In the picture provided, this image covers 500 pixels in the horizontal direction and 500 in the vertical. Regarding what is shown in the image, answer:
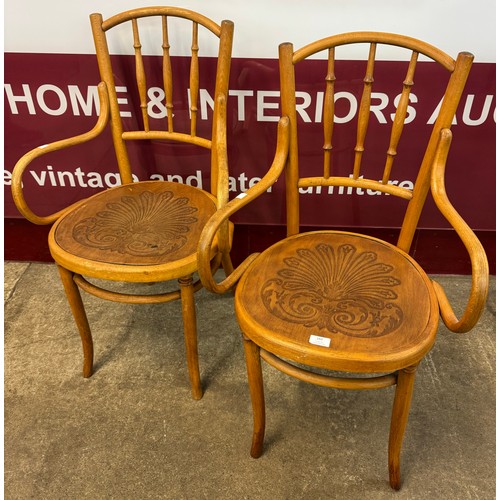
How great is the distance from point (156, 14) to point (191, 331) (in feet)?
3.41

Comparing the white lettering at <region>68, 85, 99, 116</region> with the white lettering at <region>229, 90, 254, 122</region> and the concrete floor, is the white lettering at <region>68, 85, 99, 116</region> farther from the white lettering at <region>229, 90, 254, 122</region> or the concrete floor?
the concrete floor

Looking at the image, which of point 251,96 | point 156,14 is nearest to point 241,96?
point 251,96

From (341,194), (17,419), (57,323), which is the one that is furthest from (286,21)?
(17,419)

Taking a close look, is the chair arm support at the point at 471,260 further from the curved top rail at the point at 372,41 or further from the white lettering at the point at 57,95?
the white lettering at the point at 57,95

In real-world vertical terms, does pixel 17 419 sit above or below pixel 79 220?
below

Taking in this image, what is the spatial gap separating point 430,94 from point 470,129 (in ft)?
0.73

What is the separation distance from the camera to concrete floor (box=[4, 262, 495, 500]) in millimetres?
1389

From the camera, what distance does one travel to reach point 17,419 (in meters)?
1.56

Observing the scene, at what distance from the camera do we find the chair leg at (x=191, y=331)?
139 centimetres

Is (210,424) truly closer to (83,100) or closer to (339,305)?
(339,305)

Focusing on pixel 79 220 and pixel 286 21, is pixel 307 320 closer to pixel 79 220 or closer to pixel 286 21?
pixel 79 220

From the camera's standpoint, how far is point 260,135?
180cm

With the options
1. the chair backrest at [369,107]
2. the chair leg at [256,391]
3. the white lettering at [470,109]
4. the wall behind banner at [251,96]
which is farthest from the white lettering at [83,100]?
the white lettering at [470,109]

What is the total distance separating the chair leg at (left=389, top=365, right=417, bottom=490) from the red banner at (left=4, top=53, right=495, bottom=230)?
945 mm
